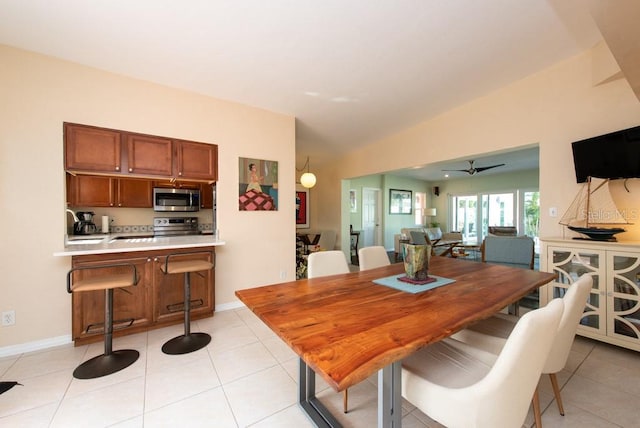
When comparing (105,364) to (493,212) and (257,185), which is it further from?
(493,212)

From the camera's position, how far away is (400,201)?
320 inches

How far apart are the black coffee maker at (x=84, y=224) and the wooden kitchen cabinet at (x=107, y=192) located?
136 mm

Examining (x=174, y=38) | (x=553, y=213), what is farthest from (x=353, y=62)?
(x=553, y=213)

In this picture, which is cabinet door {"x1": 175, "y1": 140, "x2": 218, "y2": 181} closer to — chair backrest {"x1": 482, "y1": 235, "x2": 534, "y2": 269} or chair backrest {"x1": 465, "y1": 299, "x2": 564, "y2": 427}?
chair backrest {"x1": 465, "y1": 299, "x2": 564, "y2": 427}

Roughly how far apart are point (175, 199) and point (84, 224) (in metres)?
1.08

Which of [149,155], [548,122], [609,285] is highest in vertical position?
[548,122]

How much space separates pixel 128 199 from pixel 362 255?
3.46m

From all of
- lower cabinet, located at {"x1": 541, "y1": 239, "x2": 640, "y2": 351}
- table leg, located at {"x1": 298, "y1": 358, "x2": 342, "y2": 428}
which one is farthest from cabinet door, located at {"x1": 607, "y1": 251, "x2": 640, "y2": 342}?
table leg, located at {"x1": 298, "y1": 358, "x2": 342, "y2": 428}

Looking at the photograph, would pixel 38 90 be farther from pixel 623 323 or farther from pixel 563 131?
pixel 623 323

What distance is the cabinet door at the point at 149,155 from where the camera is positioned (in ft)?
8.61

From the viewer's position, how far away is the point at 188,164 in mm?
2902

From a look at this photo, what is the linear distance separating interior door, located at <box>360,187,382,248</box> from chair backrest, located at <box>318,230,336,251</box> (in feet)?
4.74

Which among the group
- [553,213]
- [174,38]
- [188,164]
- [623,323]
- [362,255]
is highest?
[174,38]

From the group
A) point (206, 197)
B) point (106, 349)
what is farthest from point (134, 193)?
point (106, 349)
